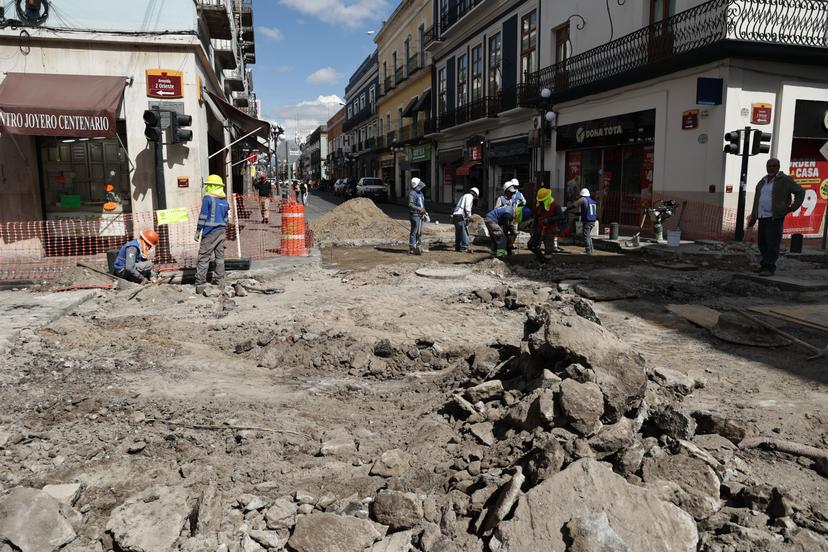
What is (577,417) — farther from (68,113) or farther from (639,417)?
(68,113)

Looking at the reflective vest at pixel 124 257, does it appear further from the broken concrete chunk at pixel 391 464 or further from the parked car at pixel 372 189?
the parked car at pixel 372 189

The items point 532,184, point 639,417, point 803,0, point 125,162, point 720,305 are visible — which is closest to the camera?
point 639,417

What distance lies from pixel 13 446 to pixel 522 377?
358 cm

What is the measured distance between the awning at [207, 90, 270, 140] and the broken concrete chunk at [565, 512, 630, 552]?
15405mm

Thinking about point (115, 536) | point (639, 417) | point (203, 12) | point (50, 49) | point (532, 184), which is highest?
point (203, 12)

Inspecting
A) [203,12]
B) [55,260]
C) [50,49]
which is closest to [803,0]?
[203,12]

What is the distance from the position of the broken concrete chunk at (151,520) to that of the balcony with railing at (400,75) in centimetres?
4265

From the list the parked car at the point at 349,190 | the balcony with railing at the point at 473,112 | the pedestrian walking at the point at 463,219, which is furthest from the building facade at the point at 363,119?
the pedestrian walking at the point at 463,219

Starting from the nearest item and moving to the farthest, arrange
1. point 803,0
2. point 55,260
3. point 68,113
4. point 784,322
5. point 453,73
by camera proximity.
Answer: point 784,322 → point 68,113 → point 55,260 → point 803,0 → point 453,73

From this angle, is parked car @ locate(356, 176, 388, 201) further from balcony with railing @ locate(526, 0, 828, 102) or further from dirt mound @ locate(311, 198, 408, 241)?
balcony with railing @ locate(526, 0, 828, 102)

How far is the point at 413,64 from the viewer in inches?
1640

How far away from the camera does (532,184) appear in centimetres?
2406

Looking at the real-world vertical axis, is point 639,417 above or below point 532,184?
below

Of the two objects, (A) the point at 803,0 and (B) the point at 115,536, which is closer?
(B) the point at 115,536
